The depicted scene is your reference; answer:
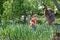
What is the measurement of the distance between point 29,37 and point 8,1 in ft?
30.7

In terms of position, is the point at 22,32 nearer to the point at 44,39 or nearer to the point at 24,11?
the point at 44,39

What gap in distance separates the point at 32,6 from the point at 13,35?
8.32 m

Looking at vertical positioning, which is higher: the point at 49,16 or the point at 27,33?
the point at 27,33

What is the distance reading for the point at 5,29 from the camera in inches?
266

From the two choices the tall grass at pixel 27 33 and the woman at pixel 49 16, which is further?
the woman at pixel 49 16

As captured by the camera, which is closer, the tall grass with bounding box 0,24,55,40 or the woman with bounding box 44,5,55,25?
the tall grass with bounding box 0,24,55,40

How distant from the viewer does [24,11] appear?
15273 mm

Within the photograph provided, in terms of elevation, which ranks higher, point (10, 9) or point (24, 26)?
point (24, 26)

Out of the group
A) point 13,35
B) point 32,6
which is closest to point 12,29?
point 13,35

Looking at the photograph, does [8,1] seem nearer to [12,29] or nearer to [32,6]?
[32,6]

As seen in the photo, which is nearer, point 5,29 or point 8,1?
point 5,29

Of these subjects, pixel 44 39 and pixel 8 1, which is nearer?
pixel 44 39

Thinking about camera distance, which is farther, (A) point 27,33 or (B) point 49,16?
(B) point 49,16

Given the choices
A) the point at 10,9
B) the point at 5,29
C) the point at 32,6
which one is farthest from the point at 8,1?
the point at 5,29
